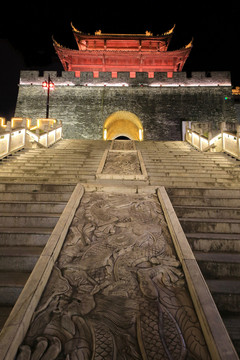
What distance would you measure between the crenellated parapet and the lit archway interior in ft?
7.29

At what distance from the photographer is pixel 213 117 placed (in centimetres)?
1459

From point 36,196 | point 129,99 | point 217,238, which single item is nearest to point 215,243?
point 217,238

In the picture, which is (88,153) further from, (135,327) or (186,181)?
(135,327)

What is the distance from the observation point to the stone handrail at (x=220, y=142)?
6270 mm

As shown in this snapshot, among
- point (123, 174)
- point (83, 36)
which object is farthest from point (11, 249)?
point (83, 36)

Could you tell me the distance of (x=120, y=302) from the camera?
1.71 metres

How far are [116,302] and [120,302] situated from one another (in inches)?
1.3

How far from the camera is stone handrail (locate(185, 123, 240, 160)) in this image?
20.6ft

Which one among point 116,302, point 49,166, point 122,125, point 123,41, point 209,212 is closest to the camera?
point 116,302

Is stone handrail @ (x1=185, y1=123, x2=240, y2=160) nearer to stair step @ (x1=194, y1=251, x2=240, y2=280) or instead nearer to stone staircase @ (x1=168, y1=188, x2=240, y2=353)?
stone staircase @ (x1=168, y1=188, x2=240, y2=353)

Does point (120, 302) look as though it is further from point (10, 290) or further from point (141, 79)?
point (141, 79)

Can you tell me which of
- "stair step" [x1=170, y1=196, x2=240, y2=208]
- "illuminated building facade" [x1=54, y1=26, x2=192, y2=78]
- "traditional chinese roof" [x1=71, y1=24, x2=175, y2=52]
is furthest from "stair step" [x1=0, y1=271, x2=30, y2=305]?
"traditional chinese roof" [x1=71, y1=24, x2=175, y2=52]

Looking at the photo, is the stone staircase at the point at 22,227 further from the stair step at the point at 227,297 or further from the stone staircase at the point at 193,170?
the stone staircase at the point at 193,170

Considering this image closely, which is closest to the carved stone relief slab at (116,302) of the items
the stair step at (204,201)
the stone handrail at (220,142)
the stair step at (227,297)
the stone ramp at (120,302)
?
the stone ramp at (120,302)
